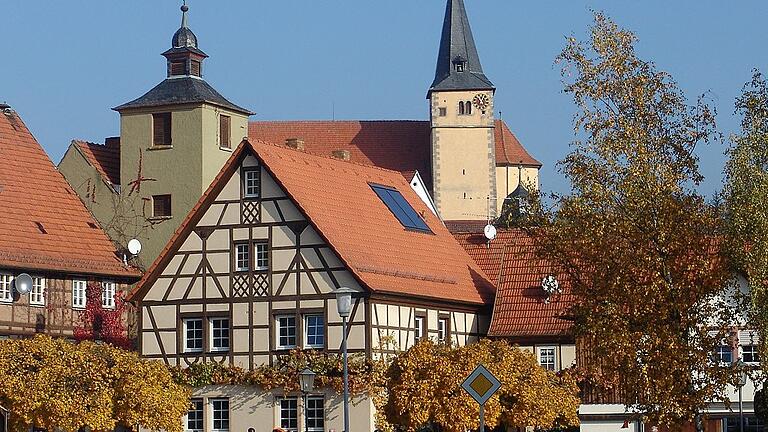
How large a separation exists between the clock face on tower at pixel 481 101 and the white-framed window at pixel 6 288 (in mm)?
69675

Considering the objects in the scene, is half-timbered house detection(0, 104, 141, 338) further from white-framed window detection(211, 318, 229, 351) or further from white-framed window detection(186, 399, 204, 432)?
white-framed window detection(186, 399, 204, 432)

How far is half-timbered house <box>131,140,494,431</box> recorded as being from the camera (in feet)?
138

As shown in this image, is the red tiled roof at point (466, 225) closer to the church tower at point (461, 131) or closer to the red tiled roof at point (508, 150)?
the church tower at point (461, 131)

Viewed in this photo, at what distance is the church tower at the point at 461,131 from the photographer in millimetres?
110750

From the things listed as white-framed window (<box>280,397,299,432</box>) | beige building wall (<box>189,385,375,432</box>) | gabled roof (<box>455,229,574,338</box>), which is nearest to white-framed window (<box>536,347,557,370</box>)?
gabled roof (<box>455,229,574,338</box>)

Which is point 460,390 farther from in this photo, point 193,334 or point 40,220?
point 40,220

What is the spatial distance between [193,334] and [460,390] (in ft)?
29.9

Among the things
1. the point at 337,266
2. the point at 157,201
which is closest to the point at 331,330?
the point at 337,266

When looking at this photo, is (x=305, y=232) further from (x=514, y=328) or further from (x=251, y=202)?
(x=514, y=328)

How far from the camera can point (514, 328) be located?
46.1 meters

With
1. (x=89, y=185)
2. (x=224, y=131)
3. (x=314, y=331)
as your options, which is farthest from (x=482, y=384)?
(x=224, y=131)

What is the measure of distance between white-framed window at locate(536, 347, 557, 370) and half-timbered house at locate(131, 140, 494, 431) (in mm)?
2554

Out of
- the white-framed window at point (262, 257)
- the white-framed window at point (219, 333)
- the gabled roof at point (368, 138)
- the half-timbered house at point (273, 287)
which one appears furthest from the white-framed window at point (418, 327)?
the gabled roof at point (368, 138)

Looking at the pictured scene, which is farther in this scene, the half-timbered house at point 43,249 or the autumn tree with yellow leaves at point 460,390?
the half-timbered house at point 43,249
